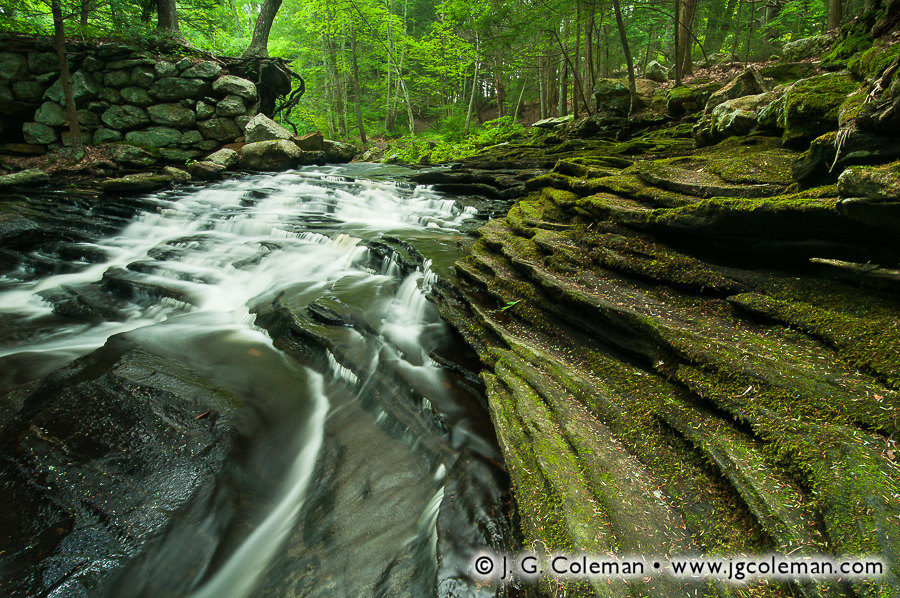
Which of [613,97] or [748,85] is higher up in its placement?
[613,97]

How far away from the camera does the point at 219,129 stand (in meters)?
16.5

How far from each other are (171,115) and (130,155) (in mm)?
2660

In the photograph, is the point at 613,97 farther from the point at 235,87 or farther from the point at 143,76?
the point at 143,76

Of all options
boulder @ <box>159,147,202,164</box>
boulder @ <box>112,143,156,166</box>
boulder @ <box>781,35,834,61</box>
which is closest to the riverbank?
boulder @ <box>781,35,834,61</box>

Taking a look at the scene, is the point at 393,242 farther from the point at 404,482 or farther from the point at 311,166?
the point at 311,166

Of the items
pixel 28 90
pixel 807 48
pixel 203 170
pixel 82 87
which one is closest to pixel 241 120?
pixel 203 170

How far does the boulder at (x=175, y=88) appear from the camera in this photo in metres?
15.3

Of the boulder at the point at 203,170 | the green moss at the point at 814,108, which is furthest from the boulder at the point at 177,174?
the green moss at the point at 814,108

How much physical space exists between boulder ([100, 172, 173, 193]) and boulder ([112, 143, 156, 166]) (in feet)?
5.44

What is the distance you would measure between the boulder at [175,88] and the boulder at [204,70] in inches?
9.0

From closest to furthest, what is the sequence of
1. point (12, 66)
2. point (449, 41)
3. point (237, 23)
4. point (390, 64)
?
point (12, 66) < point (449, 41) < point (390, 64) < point (237, 23)

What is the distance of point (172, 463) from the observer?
3.20 m

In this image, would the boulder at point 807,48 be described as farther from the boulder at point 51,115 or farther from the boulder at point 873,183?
the boulder at point 51,115

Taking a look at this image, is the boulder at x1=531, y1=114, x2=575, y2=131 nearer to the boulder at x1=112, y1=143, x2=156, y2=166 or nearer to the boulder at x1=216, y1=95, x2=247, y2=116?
the boulder at x1=216, y1=95, x2=247, y2=116
